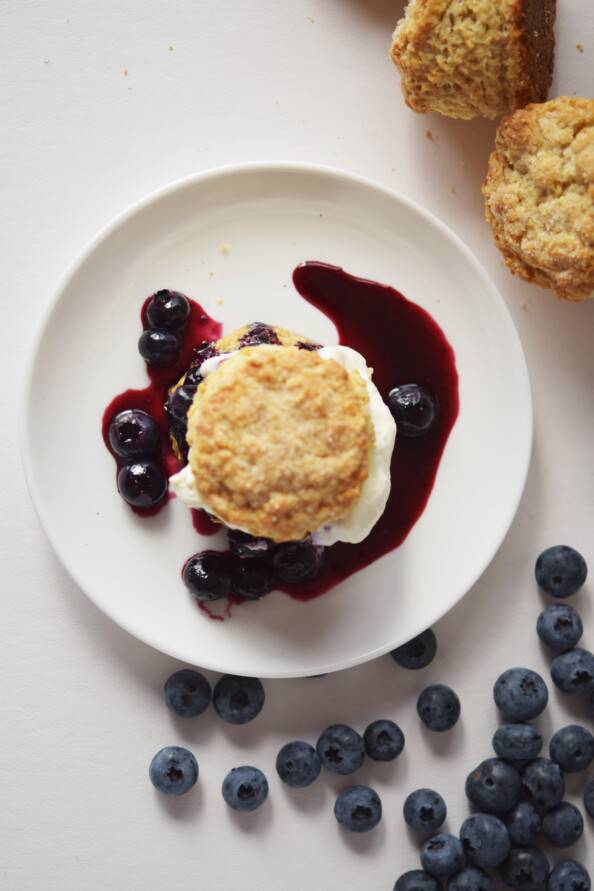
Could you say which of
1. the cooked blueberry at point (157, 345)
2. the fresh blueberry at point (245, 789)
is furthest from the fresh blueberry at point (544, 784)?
the cooked blueberry at point (157, 345)

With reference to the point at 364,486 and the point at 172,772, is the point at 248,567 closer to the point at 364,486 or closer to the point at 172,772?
the point at 364,486

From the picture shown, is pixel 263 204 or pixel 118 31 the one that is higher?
pixel 118 31

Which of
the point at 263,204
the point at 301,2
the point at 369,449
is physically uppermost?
the point at 301,2

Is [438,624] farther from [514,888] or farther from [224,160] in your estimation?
[224,160]

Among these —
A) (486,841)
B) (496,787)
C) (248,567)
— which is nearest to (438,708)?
(496,787)

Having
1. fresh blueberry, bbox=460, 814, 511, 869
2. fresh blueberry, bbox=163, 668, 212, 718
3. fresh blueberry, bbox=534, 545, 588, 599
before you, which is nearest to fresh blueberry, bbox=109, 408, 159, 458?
fresh blueberry, bbox=163, 668, 212, 718

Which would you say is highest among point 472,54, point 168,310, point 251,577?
point 472,54

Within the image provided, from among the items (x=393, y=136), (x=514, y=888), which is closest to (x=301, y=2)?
(x=393, y=136)
